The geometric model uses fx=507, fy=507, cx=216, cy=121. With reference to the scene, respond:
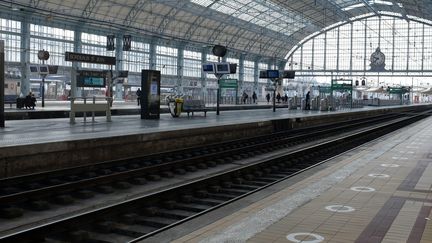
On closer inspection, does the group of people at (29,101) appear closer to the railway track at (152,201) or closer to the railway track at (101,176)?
the railway track at (101,176)

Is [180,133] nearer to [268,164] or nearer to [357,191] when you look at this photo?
[268,164]

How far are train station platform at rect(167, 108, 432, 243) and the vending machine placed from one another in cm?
1289

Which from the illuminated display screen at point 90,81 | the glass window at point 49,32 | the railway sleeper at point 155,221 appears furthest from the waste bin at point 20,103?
the railway sleeper at point 155,221

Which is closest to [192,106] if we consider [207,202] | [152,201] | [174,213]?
[207,202]

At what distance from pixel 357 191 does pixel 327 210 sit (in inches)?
70.7

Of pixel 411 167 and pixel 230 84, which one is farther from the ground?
pixel 230 84

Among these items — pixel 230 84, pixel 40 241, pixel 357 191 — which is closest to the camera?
pixel 40 241

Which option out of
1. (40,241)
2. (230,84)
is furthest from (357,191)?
(230,84)

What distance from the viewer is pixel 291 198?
797 cm

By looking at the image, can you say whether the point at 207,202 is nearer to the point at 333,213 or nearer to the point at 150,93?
the point at 333,213

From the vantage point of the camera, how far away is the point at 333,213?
6.96m

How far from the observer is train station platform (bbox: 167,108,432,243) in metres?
5.72

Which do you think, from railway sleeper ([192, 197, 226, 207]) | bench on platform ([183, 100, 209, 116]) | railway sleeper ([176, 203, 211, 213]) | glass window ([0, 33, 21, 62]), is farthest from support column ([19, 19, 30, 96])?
railway sleeper ([176, 203, 211, 213])

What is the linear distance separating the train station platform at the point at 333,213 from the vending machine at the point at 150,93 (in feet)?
42.3
